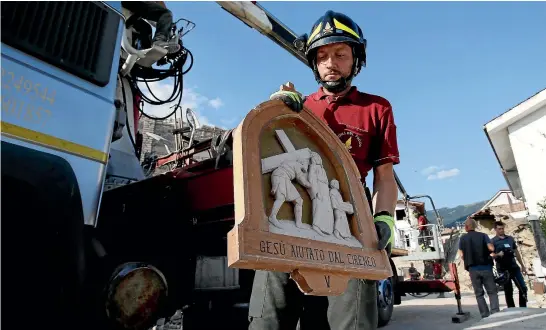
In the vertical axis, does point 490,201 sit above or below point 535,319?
above

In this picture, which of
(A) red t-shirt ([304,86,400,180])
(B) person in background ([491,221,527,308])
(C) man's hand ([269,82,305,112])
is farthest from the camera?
(B) person in background ([491,221,527,308])

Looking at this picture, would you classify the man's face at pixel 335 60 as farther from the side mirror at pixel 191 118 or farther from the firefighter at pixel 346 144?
the side mirror at pixel 191 118

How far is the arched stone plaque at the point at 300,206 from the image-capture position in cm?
121

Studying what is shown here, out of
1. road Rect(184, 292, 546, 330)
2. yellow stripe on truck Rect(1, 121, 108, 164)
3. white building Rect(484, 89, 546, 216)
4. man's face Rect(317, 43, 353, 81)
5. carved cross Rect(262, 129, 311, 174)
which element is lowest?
road Rect(184, 292, 546, 330)

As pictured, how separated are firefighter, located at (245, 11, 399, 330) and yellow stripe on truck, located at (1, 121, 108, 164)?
110 cm

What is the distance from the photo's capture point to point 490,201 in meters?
45.6

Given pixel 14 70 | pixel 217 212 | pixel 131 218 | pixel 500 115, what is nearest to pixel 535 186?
pixel 500 115

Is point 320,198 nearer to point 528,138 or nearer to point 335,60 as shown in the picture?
point 335,60

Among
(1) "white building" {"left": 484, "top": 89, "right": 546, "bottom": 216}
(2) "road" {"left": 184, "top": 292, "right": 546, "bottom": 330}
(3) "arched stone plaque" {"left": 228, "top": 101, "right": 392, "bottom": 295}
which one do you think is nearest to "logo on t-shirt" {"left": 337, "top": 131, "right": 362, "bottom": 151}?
(3) "arched stone plaque" {"left": 228, "top": 101, "right": 392, "bottom": 295}

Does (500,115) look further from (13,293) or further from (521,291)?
(13,293)

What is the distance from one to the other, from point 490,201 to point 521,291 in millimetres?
44527

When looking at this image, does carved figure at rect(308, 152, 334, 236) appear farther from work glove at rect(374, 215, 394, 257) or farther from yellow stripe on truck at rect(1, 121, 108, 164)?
yellow stripe on truck at rect(1, 121, 108, 164)

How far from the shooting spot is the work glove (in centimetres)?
167

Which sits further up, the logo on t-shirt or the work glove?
the logo on t-shirt
